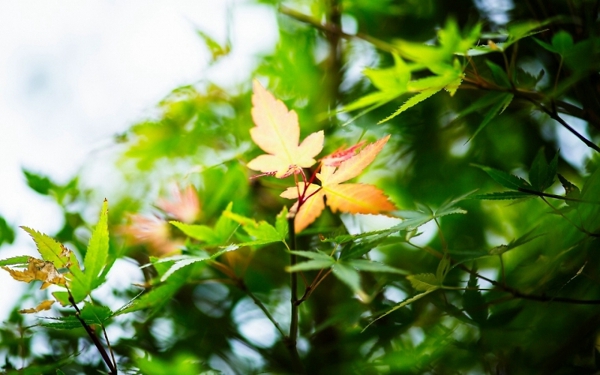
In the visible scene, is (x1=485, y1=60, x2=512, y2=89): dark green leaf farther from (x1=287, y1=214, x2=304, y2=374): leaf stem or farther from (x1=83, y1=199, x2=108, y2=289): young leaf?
(x1=83, y1=199, x2=108, y2=289): young leaf

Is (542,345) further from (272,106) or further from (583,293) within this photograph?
(272,106)

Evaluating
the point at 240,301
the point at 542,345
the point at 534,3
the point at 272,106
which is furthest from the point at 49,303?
the point at 534,3

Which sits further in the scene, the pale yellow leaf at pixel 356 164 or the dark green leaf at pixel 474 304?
the dark green leaf at pixel 474 304

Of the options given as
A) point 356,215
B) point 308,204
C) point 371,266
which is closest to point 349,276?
point 371,266

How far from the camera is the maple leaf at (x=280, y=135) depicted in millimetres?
342

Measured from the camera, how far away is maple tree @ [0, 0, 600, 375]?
0.36 metres

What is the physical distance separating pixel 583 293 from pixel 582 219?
0.47 feet

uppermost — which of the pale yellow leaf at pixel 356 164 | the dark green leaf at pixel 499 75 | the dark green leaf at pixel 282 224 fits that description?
the dark green leaf at pixel 499 75

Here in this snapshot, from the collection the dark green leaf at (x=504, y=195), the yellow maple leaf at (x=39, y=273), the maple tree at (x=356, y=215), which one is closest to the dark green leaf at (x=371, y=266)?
the maple tree at (x=356, y=215)

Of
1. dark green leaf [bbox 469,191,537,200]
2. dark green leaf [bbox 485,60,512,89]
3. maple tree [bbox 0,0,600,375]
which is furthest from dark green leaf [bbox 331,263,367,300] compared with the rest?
dark green leaf [bbox 485,60,512,89]

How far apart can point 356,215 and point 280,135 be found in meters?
0.37

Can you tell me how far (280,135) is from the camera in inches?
13.6

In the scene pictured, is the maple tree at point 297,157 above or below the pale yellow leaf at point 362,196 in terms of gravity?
above

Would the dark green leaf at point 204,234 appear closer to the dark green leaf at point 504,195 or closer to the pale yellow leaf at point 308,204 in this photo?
the pale yellow leaf at point 308,204
